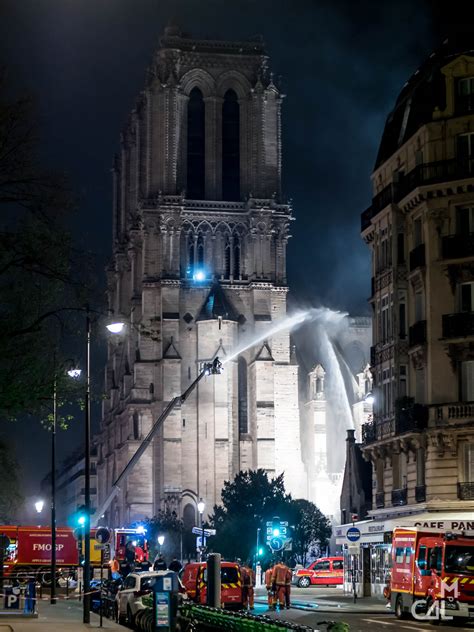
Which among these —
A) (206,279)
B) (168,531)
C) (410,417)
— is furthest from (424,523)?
(206,279)

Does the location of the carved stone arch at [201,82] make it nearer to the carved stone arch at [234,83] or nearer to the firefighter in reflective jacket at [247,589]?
the carved stone arch at [234,83]

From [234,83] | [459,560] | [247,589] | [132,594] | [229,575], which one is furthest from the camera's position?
[234,83]

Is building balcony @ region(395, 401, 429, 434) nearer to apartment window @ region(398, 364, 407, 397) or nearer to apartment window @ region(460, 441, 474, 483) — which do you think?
apartment window @ region(398, 364, 407, 397)

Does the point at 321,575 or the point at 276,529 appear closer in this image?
the point at 276,529

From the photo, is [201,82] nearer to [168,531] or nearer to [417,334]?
[168,531]

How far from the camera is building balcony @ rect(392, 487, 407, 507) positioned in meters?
55.3

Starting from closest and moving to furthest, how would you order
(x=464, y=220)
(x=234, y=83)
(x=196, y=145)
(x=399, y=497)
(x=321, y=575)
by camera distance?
(x=464, y=220) → (x=399, y=497) → (x=321, y=575) → (x=196, y=145) → (x=234, y=83)

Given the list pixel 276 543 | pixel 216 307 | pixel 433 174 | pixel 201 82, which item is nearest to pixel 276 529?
pixel 276 543

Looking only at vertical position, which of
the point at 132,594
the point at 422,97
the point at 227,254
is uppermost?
the point at 227,254

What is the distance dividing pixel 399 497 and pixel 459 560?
64.2 ft

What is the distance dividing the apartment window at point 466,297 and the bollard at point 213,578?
2512 centimetres

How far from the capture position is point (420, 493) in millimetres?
53094

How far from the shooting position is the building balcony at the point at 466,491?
5059cm

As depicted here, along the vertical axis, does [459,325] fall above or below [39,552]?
above
